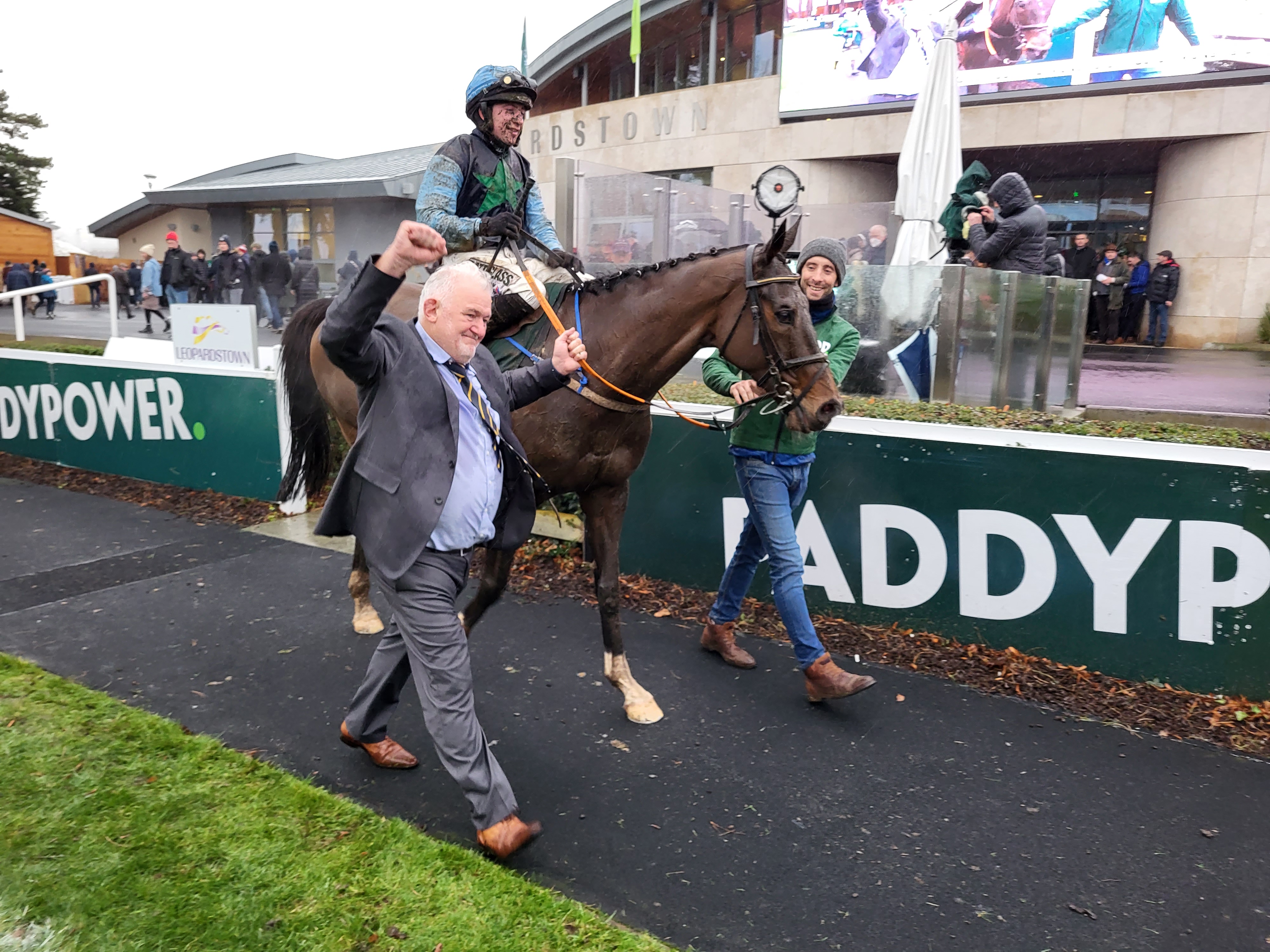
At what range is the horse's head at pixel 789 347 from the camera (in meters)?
3.60

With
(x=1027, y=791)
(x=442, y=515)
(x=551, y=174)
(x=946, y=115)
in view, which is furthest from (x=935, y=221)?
(x=551, y=174)

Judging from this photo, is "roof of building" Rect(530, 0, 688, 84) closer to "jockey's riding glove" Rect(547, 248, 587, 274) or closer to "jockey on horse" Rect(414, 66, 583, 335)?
"jockey on horse" Rect(414, 66, 583, 335)

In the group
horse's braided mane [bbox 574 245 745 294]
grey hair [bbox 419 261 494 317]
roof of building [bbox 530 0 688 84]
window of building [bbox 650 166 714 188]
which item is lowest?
grey hair [bbox 419 261 494 317]

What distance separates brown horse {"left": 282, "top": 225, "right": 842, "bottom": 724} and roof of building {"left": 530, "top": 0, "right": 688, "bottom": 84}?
23669 mm

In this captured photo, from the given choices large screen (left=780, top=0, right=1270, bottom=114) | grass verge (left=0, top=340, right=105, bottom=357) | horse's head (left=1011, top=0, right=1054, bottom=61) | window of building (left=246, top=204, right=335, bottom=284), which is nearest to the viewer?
grass verge (left=0, top=340, right=105, bottom=357)

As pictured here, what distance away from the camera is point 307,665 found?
4605 millimetres

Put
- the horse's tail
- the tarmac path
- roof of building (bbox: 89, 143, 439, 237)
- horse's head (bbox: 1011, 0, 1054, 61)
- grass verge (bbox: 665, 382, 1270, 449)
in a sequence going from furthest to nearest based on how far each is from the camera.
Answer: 1. roof of building (bbox: 89, 143, 439, 237)
2. horse's head (bbox: 1011, 0, 1054, 61)
3. the horse's tail
4. grass verge (bbox: 665, 382, 1270, 449)
5. the tarmac path

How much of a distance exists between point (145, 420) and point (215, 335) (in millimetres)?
1021

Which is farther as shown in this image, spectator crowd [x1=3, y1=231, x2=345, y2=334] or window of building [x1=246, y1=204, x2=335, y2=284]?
window of building [x1=246, y1=204, x2=335, y2=284]

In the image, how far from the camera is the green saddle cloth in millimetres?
4219

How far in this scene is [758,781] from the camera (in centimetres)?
355

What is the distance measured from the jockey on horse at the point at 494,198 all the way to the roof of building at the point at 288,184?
16584mm

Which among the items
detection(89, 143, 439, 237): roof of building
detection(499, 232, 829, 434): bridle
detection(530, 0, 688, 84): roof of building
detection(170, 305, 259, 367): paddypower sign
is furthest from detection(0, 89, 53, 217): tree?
detection(499, 232, 829, 434): bridle

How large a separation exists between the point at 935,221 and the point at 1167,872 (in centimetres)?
808
